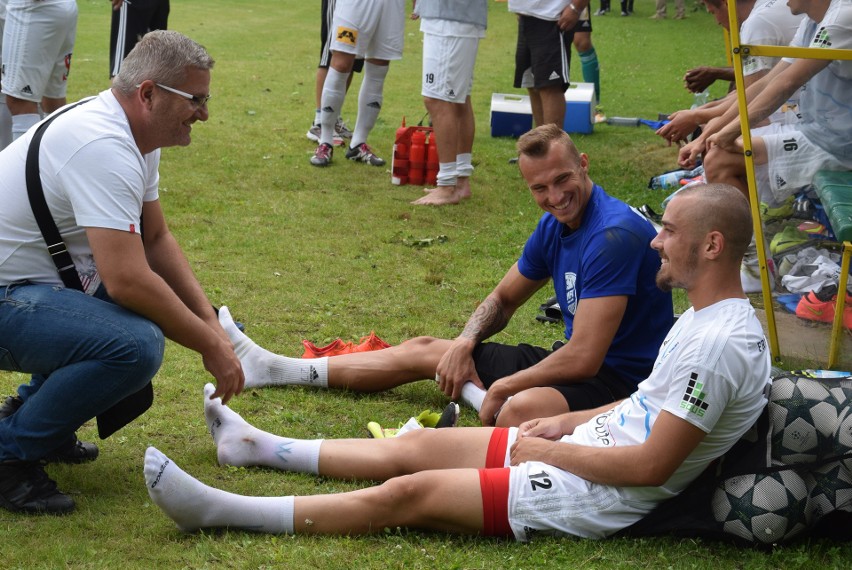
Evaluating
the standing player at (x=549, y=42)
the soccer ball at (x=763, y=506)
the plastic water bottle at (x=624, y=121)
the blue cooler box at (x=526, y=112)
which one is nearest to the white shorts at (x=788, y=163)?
the soccer ball at (x=763, y=506)

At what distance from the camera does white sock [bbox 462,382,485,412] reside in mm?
4302

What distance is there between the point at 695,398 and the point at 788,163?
8.34 ft

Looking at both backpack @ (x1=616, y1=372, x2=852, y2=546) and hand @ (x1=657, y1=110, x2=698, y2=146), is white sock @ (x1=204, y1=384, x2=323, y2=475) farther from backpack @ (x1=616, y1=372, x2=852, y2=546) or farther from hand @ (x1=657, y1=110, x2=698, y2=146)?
hand @ (x1=657, y1=110, x2=698, y2=146)

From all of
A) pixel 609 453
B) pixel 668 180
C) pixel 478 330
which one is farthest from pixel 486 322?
pixel 668 180

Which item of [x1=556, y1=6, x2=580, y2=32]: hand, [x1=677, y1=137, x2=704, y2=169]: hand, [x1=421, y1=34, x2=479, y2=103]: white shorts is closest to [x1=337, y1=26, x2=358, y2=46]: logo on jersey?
[x1=421, y1=34, x2=479, y2=103]: white shorts

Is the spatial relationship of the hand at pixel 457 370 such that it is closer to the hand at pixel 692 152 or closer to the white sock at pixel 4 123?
the hand at pixel 692 152

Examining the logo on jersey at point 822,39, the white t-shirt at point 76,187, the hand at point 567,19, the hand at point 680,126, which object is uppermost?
the logo on jersey at point 822,39

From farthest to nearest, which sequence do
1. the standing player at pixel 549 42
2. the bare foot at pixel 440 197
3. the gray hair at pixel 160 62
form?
the standing player at pixel 549 42 < the bare foot at pixel 440 197 < the gray hair at pixel 160 62

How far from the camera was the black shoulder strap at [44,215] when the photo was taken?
3396mm

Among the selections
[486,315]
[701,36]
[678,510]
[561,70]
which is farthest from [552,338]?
[701,36]

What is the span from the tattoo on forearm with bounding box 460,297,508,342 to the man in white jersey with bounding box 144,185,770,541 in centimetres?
90

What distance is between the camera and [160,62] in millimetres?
3459

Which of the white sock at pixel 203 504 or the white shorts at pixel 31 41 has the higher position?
the white shorts at pixel 31 41

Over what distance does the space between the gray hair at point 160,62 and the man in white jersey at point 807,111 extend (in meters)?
2.77
